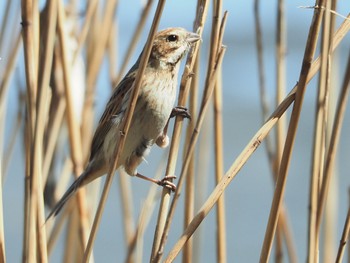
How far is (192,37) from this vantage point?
248 centimetres

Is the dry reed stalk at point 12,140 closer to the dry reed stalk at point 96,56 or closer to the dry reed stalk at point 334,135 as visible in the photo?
the dry reed stalk at point 96,56

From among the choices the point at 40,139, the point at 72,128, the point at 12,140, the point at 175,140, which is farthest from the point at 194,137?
the point at 12,140

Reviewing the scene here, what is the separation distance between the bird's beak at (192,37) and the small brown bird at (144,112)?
0.04 meters

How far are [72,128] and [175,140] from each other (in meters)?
0.62

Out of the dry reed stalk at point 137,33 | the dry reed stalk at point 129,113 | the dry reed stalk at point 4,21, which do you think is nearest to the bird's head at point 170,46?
the dry reed stalk at point 137,33

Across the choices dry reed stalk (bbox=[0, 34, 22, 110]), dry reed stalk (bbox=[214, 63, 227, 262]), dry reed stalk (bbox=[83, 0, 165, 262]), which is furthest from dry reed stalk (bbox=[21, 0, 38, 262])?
dry reed stalk (bbox=[214, 63, 227, 262])

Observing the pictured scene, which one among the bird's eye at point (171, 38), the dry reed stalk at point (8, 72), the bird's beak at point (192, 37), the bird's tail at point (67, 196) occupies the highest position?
the bird's beak at point (192, 37)

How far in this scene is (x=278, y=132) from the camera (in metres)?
2.59

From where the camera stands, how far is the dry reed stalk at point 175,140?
6.63 feet

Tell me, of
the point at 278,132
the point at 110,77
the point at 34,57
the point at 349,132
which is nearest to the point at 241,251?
the point at 349,132

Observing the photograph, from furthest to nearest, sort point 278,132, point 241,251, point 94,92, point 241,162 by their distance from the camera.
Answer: point 241,251, point 94,92, point 278,132, point 241,162

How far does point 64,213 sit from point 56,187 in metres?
0.21

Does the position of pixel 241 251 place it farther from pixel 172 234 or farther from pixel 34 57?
pixel 34 57

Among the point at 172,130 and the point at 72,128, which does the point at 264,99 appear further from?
the point at 72,128
